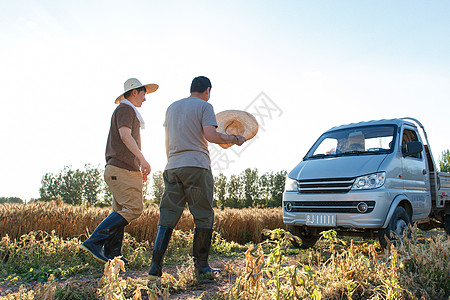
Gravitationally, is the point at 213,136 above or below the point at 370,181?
above

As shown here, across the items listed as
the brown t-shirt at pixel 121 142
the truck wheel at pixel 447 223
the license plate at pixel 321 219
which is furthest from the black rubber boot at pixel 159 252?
the truck wheel at pixel 447 223

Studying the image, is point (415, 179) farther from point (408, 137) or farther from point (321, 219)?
point (321, 219)

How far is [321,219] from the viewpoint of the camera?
17.3 feet

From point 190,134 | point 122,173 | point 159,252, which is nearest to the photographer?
point 159,252

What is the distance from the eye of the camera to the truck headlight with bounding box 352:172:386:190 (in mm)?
5102

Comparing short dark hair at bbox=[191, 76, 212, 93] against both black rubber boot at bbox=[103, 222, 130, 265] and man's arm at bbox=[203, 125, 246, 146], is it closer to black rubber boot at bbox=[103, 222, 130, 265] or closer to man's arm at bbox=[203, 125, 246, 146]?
man's arm at bbox=[203, 125, 246, 146]

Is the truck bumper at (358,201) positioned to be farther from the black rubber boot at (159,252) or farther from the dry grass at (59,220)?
the dry grass at (59,220)

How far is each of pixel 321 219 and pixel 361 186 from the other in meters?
0.78

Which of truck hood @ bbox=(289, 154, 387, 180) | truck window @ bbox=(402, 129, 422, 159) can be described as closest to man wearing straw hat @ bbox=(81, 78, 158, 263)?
truck hood @ bbox=(289, 154, 387, 180)

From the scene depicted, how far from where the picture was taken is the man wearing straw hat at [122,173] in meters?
4.05

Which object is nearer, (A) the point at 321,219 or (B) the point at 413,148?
(A) the point at 321,219

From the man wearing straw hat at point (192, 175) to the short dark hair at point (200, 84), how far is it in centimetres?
19

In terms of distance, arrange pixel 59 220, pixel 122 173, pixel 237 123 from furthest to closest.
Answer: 1. pixel 59 220
2. pixel 237 123
3. pixel 122 173

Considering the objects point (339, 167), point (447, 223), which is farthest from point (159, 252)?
point (447, 223)
